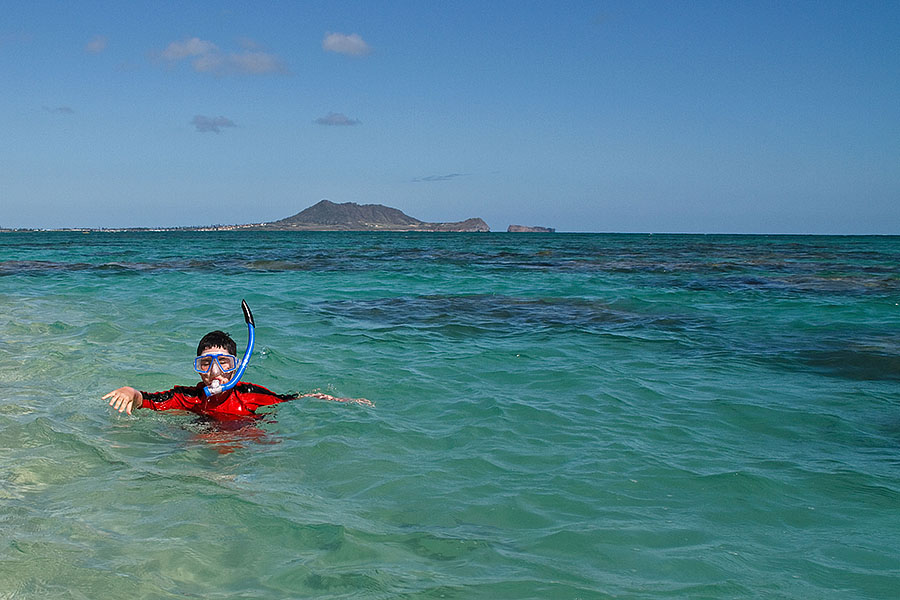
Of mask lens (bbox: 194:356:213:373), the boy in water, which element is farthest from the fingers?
mask lens (bbox: 194:356:213:373)

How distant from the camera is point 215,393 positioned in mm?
6293

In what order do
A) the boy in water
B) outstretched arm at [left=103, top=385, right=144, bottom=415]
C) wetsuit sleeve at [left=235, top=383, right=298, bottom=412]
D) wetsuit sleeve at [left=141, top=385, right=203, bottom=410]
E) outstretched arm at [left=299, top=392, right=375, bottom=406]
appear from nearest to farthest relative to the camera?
outstretched arm at [left=103, top=385, right=144, bottom=415], the boy in water, wetsuit sleeve at [left=141, top=385, right=203, bottom=410], wetsuit sleeve at [left=235, top=383, right=298, bottom=412], outstretched arm at [left=299, top=392, right=375, bottom=406]

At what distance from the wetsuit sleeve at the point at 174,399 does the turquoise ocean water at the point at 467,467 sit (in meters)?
0.25

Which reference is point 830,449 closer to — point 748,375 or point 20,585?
point 748,375

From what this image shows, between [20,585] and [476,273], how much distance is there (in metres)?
24.2

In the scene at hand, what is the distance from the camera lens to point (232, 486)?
16.7 feet

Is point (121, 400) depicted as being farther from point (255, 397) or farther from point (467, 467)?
point (467, 467)

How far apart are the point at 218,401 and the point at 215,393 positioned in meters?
0.24

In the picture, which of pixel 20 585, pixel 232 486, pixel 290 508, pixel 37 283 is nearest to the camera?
pixel 20 585

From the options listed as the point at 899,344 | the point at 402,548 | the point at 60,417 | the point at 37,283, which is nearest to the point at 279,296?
the point at 37,283

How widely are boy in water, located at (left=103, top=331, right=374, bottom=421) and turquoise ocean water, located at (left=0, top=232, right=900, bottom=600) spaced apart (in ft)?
0.75

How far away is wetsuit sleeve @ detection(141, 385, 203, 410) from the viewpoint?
6.25m

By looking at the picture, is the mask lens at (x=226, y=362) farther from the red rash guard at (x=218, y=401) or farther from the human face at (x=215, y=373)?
the red rash guard at (x=218, y=401)

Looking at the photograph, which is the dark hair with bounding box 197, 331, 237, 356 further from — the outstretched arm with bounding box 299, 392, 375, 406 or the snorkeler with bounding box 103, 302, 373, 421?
the outstretched arm with bounding box 299, 392, 375, 406
